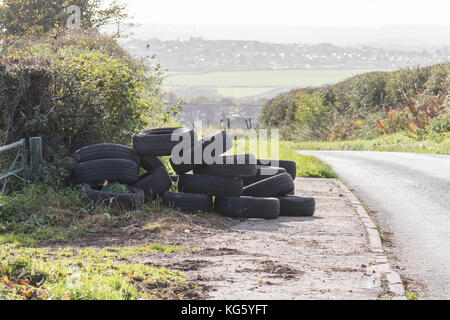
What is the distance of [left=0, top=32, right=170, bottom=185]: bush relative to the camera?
9.85m

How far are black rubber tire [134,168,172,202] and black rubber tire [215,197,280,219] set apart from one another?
1011mm

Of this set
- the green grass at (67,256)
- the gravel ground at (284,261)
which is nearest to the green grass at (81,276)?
the green grass at (67,256)

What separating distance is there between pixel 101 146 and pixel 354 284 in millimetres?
5243

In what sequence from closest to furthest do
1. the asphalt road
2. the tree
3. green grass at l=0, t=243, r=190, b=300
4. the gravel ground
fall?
green grass at l=0, t=243, r=190, b=300 < the gravel ground < the asphalt road < the tree

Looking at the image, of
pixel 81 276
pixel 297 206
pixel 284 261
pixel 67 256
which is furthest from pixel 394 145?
pixel 81 276

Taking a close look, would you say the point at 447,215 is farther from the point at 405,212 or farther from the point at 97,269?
the point at 97,269

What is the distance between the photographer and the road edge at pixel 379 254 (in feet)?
18.2

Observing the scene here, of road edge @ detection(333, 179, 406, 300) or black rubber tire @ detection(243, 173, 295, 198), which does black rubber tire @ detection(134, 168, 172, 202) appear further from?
road edge @ detection(333, 179, 406, 300)

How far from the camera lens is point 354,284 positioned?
5.67 meters

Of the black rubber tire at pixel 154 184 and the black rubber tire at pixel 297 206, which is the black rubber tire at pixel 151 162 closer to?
the black rubber tire at pixel 154 184

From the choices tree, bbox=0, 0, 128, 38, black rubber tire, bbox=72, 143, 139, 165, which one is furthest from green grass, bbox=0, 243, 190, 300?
tree, bbox=0, 0, 128, 38

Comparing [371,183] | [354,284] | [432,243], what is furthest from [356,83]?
[354,284]

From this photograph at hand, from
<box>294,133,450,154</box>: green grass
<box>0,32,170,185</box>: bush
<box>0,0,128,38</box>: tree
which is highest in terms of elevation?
<box>0,0,128,38</box>: tree

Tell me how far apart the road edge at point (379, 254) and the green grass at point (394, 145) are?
13.9 metres
